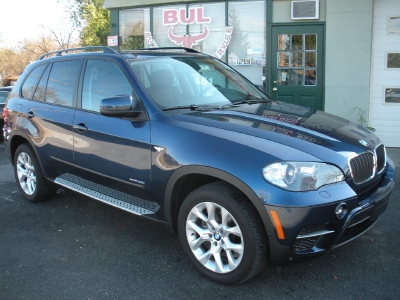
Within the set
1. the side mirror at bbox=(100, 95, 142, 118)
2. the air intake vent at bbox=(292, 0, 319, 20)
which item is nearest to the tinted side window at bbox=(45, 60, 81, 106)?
the side mirror at bbox=(100, 95, 142, 118)

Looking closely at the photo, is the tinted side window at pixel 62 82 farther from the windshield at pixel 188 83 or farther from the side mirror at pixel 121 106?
the side mirror at pixel 121 106

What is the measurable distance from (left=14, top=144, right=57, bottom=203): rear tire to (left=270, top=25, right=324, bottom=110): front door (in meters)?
5.59

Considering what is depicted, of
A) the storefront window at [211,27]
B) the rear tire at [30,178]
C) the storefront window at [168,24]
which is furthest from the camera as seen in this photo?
the storefront window at [168,24]

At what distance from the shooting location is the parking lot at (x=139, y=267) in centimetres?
315

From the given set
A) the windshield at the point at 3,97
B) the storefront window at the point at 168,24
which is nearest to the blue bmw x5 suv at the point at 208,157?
the storefront window at the point at 168,24

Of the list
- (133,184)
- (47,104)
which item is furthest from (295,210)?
(47,104)

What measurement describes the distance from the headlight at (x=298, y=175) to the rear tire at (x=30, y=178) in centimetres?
295

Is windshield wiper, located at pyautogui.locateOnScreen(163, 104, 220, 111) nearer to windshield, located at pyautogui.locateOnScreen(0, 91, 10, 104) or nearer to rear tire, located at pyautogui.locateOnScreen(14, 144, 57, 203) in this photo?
rear tire, located at pyautogui.locateOnScreen(14, 144, 57, 203)

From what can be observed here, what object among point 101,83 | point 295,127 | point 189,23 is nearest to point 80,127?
point 101,83

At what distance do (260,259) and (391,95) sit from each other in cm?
688

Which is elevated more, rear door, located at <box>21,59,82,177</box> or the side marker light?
rear door, located at <box>21,59,82,177</box>

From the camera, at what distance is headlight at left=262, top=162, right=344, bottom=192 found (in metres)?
2.85

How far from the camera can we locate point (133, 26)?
10.3 meters

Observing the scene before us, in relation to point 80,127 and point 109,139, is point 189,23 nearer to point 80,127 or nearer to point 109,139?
point 80,127
